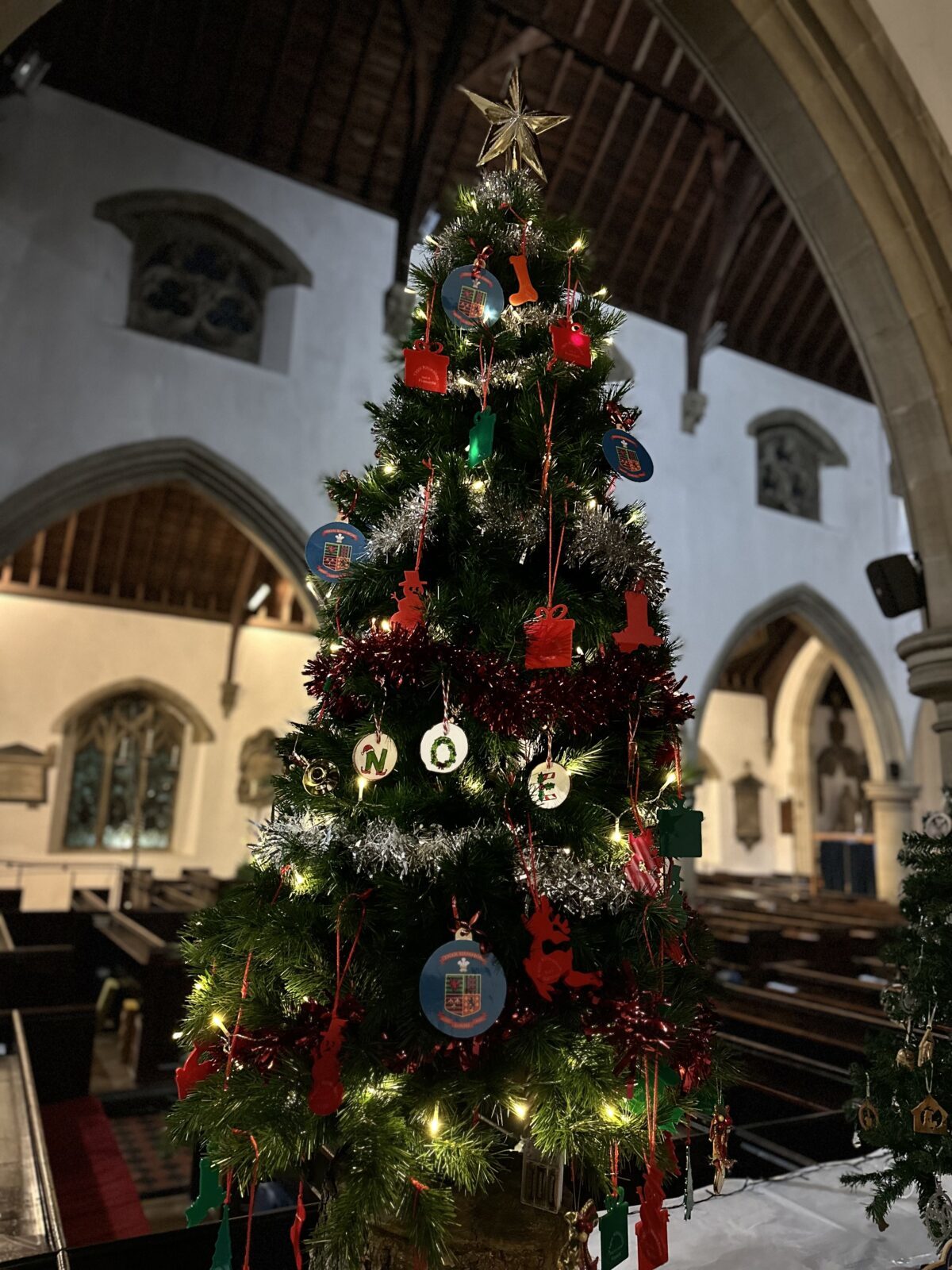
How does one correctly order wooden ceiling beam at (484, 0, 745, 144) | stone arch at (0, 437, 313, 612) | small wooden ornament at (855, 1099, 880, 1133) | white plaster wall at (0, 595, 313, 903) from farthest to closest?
white plaster wall at (0, 595, 313, 903) < wooden ceiling beam at (484, 0, 745, 144) < stone arch at (0, 437, 313, 612) < small wooden ornament at (855, 1099, 880, 1133)

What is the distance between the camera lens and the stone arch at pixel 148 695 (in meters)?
11.1

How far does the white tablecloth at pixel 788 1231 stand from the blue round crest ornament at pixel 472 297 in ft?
5.96

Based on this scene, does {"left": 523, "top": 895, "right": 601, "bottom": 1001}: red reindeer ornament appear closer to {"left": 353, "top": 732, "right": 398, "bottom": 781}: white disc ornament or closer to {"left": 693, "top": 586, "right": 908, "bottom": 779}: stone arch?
{"left": 353, "top": 732, "right": 398, "bottom": 781}: white disc ornament

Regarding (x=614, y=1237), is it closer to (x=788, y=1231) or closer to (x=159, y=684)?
(x=788, y=1231)

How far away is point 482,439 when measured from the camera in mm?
1612

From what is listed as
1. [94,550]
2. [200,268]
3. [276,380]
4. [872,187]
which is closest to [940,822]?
[872,187]

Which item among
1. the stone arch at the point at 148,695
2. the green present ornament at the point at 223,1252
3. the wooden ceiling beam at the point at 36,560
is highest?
the wooden ceiling beam at the point at 36,560

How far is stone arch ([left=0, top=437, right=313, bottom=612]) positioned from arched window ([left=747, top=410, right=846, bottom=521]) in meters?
5.58

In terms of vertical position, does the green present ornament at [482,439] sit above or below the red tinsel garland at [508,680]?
above

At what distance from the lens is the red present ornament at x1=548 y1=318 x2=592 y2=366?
1677mm

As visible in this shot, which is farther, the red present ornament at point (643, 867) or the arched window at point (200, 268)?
the arched window at point (200, 268)

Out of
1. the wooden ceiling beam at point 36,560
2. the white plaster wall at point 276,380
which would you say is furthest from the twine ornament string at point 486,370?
the wooden ceiling beam at point 36,560

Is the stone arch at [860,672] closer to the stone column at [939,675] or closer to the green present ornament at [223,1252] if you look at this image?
the stone column at [939,675]

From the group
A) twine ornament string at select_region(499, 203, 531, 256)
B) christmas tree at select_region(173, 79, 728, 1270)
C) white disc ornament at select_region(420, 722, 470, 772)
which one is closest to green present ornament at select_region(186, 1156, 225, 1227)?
christmas tree at select_region(173, 79, 728, 1270)
